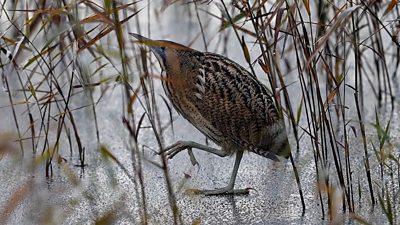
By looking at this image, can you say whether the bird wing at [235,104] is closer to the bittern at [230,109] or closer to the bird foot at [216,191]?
the bittern at [230,109]

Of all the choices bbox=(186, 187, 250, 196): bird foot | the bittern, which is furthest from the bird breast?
bbox=(186, 187, 250, 196): bird foot

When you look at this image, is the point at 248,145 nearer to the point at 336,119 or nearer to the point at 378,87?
the point at 336,119

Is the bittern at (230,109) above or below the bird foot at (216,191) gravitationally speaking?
above

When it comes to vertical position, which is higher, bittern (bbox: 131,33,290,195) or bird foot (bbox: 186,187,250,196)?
bittern (bbox: 131,33,290,195)

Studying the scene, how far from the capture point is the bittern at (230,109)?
8.32 feet

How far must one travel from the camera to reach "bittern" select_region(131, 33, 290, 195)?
2.54 metres

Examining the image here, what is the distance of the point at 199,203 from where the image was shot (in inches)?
95.9

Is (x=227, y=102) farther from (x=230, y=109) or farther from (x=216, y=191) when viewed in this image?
(x=216, y=191)

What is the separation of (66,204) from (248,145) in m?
0.49

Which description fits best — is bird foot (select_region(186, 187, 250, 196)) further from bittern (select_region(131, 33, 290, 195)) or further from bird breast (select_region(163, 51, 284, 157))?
bird breast (select_region(163, 51, 284, 157))

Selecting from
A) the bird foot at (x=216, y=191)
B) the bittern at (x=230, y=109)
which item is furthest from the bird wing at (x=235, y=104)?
the bird foot at (x=216, y=191)

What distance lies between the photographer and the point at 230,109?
8.35 ft

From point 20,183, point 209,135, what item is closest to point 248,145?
point 209,135

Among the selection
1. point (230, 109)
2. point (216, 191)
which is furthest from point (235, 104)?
point (216, 191)
